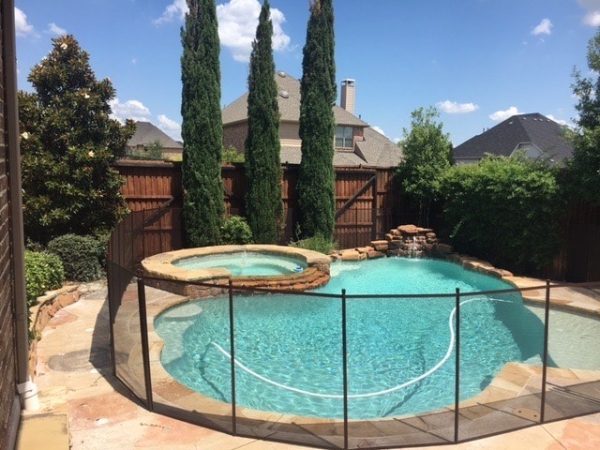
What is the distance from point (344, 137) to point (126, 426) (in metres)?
25.8

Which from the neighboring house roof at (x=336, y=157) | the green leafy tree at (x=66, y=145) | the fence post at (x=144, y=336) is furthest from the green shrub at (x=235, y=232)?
the neighboring house roof at (x=336, y=157)

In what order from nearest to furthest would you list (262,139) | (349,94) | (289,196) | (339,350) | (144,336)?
1. (144,336)
2. (339,350)
3. (262,139)
4. (289,196)
5. (349,94)

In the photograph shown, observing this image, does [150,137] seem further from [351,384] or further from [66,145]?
[351,384]

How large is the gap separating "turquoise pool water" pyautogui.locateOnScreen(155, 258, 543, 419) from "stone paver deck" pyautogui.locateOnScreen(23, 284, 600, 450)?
0.86 metres

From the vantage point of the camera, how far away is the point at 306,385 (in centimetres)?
519

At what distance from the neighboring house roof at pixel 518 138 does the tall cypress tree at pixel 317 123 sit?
17323 millimetres

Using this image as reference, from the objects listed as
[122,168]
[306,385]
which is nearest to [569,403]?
[306,385]

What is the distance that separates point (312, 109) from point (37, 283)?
911 cm

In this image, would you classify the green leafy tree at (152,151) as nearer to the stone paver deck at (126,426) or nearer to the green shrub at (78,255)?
the green shrub at (78,255)

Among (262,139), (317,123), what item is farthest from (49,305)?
(317,123)

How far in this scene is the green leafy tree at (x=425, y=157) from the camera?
48.3 feet

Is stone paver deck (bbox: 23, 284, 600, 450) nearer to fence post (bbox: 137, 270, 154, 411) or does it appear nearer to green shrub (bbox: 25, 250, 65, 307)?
fence post (bbox: 137, 270, 154, 411)

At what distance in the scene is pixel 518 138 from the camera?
91.6 feet

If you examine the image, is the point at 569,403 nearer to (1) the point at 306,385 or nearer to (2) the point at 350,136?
(1) the point at 306,385
